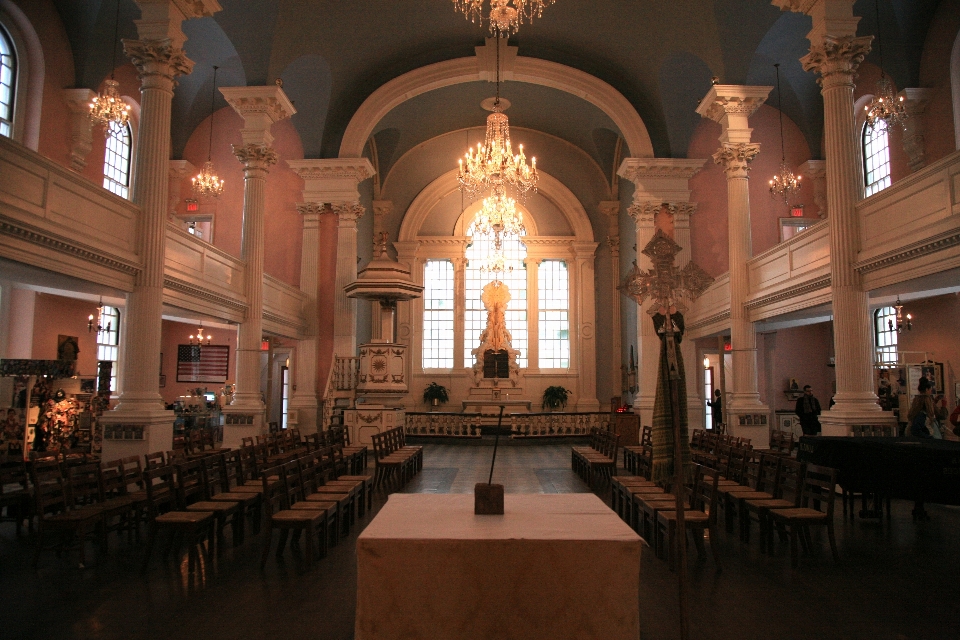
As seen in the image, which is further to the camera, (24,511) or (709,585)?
(24,511)

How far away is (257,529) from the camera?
255 inches

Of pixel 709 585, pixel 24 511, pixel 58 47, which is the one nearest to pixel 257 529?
pixel 24 511

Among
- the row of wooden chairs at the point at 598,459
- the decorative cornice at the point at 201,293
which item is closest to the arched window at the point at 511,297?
the row of wooden chairs at the point at 598,459

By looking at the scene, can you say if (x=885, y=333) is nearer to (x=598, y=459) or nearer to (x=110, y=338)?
(x=598, y=459)

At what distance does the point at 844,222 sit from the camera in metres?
8.48

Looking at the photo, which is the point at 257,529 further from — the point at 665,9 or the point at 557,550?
the point at 665,9

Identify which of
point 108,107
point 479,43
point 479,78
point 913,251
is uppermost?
point 479,43

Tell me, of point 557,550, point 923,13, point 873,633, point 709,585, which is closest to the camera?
point 557,550

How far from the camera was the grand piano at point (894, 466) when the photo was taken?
5.82 meters

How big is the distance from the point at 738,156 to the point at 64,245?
10816 millimetres

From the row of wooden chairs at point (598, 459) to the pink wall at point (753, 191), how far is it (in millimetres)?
6591

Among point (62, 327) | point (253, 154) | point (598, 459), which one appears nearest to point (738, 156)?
point (598, 459)

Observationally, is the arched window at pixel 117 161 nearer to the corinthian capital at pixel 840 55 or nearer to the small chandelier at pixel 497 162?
the small chandelier at pixel 497 162

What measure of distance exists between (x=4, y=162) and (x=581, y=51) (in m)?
12.7
